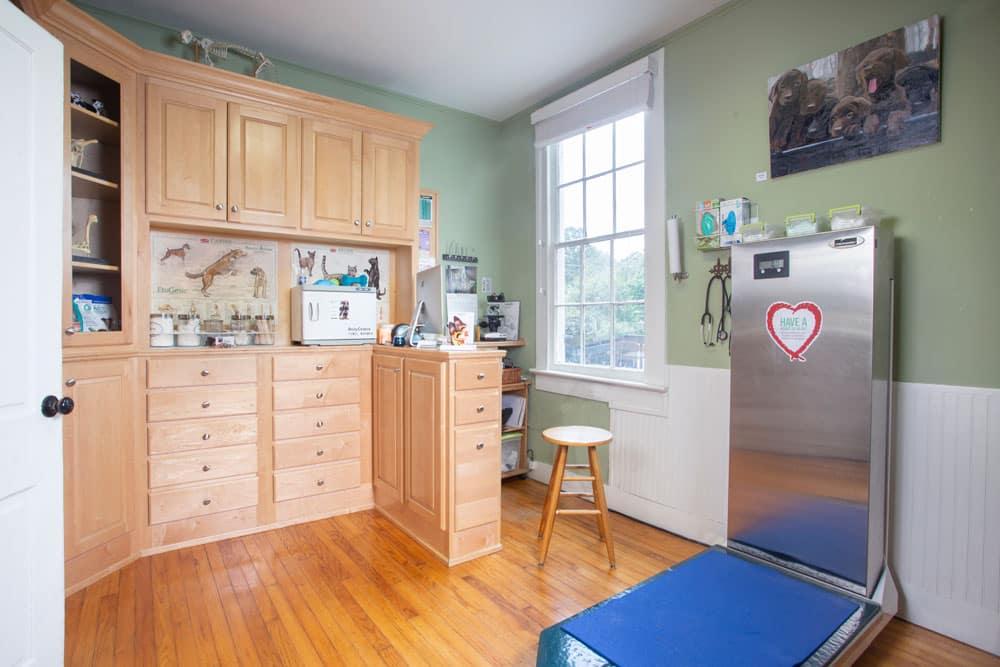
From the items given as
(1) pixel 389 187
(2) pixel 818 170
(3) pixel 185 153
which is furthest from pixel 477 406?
(3) pixel 185 153

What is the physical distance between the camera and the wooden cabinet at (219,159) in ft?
8.53

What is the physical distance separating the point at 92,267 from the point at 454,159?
8.15 ft

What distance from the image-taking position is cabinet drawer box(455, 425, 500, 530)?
98.3 inches

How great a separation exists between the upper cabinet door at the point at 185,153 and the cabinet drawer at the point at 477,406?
1.70 meters

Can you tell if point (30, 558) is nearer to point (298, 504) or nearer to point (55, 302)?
point (55, 302)

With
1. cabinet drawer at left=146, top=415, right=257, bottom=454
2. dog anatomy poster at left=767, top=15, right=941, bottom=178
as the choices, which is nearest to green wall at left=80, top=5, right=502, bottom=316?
cabinet drawer at left=146, top=415, right=257, bottom=454

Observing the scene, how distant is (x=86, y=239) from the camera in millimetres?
2463

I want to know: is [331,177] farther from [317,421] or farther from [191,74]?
[317,421]

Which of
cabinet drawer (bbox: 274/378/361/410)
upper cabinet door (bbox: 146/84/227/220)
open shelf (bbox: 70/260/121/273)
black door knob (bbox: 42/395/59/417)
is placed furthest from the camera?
cabinet drawer (bbox: 274/378/361/410)

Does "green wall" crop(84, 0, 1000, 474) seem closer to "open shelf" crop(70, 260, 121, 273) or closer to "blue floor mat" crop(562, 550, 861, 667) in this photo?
"blue floor mat" crop(562, 550, 861, 667)

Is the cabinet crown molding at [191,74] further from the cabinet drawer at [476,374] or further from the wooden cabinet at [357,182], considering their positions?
the cabinet drawer at [476,374]

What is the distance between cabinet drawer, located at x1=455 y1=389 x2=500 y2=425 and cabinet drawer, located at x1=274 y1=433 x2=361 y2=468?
1.03 m

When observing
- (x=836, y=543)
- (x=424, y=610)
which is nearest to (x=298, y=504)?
(x=424, y=610)

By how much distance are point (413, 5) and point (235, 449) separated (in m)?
2.59
